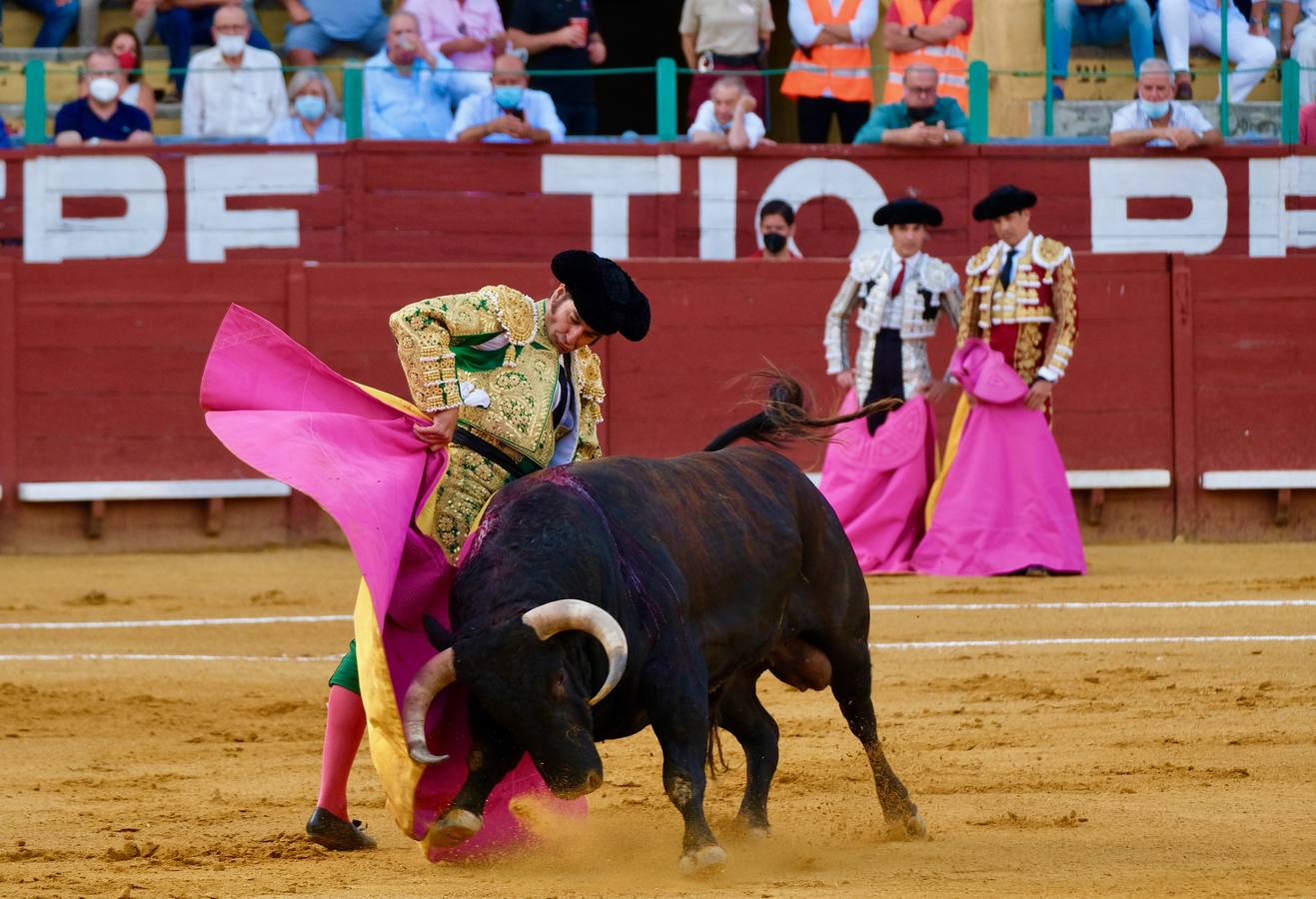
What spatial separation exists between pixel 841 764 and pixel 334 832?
1.39 m

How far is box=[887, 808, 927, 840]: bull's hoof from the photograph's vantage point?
3.84 meters

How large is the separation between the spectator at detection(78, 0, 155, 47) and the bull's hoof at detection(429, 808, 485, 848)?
7996 mm

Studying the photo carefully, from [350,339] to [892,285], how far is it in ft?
8.55

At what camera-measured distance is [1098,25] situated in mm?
10508

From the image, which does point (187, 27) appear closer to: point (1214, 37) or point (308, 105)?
point (308, 105)

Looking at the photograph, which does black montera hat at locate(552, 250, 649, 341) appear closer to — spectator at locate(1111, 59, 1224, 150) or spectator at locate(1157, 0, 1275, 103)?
spectator at locate(1111, 59, 1224, 150)

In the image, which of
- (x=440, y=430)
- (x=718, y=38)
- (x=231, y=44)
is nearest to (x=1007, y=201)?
(x=718, y=38)

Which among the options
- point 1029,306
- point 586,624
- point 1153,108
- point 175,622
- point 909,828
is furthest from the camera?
point 1153,108

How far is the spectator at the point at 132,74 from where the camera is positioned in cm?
991

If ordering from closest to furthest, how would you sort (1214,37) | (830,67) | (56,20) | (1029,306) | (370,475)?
(370,475), (1029,306), (830,67), (1214,37), (56,20)

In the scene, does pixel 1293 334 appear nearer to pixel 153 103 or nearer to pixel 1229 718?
pixel 1229 718

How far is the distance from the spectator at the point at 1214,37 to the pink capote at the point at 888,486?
3.12 metres

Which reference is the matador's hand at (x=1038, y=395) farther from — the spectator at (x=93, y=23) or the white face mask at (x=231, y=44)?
the spectator at (x=93, y=23)

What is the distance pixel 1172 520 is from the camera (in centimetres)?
949
